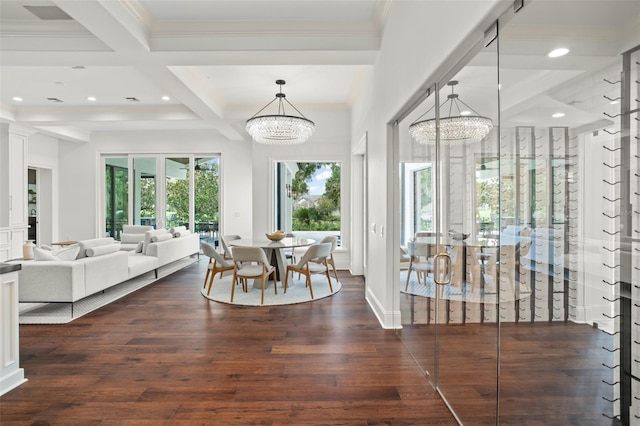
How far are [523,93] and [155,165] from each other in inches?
366

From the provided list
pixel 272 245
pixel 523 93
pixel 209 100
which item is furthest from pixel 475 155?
pixel 209 100

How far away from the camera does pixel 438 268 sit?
7.77 feet

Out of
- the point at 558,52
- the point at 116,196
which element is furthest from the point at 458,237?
the point at 116,196

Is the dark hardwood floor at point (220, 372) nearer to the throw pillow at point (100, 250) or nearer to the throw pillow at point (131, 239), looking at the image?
the throw pillow at point (100, 250)

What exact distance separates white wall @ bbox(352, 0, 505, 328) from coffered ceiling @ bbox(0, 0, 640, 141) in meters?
0.12

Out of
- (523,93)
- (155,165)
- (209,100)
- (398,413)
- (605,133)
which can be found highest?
(209,100)

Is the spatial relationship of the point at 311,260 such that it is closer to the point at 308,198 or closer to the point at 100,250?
the point at 308,198

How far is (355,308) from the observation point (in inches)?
165

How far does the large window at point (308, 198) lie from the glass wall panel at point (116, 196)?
16.1 ft

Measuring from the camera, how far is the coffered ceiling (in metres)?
1.21

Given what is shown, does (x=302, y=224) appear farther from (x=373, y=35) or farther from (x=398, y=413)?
(x=398, y=413)

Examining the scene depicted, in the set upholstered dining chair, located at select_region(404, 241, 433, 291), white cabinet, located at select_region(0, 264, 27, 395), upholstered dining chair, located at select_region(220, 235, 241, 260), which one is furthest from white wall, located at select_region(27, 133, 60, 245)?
upholstered dining chair, located at select_region(404, 241, 433, 291)

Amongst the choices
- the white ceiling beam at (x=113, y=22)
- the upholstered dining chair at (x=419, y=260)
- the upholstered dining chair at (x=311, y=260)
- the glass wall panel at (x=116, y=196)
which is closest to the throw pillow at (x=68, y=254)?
the white ceiling beam at (x=113, y=22)

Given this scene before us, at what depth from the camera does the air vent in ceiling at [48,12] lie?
3.25m
